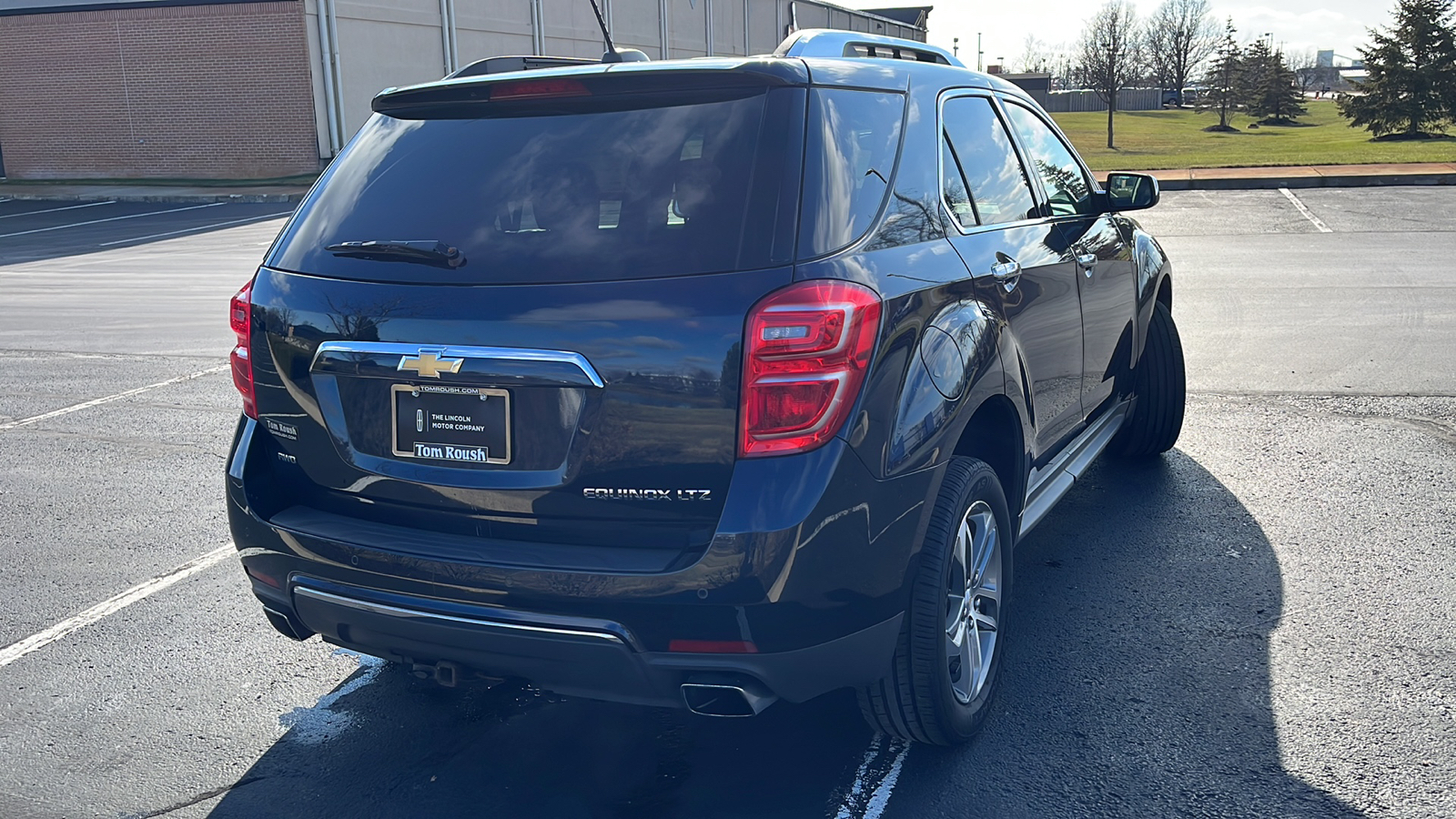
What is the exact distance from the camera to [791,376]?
2.63 meters

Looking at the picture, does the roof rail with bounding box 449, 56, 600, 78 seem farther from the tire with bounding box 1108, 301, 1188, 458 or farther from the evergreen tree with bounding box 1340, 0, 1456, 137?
the evergreen tree with bounding box 1340, 0, 1456, 137

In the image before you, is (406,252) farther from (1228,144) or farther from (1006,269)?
(1228,144)

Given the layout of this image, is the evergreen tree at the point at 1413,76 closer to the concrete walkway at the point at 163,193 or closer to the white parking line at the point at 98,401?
the concrete walkway at the point at 163,193

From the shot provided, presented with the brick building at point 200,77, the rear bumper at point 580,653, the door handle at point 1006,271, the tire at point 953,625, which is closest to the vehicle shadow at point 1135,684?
the tire at point 953,625

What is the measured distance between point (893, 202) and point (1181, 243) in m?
13.1

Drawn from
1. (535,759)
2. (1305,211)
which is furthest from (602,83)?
(1305,211)

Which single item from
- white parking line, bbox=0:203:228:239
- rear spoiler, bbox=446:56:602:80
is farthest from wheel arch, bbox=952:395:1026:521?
white parking line, bbox=0:203:228:239

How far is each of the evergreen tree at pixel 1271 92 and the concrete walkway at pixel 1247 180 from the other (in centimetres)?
3802

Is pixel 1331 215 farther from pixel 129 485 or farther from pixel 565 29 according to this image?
pixel 565 29

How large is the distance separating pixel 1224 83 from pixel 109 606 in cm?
6045

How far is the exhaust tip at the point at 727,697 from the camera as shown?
2705 millimetres

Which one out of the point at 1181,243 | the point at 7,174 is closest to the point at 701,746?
the point at 1181,243

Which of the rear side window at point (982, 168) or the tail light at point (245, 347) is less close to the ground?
the rear side window at point (982, 168)

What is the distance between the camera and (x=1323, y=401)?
23.3 ft
